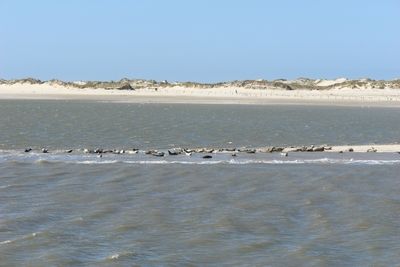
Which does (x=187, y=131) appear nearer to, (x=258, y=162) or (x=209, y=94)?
(x=258, y=162)

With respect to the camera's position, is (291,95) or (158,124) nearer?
(158,124)

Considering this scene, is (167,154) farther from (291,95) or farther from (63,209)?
(291,95)

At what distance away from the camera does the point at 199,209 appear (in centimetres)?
1100

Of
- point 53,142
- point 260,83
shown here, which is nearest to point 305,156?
point 53,142

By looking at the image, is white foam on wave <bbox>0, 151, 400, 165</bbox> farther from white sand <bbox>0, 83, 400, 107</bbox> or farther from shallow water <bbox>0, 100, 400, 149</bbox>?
white sand <bbox>0, 83, 400, 107</bbox>

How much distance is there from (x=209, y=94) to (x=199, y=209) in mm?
57969

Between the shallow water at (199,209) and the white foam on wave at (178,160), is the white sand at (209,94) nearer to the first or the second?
the white foam on wave at (178,160)

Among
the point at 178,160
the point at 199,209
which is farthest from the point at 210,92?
the point at 199,209

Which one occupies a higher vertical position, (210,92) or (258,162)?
(210,92)

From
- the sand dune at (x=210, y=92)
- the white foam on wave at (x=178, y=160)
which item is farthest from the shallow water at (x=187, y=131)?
the sand dune at (x=210, y=92)

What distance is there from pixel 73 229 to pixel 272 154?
9862mm

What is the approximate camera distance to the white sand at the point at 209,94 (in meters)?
61.0

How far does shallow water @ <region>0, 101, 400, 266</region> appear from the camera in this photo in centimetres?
841

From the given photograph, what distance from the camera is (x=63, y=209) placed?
10.9 metres
